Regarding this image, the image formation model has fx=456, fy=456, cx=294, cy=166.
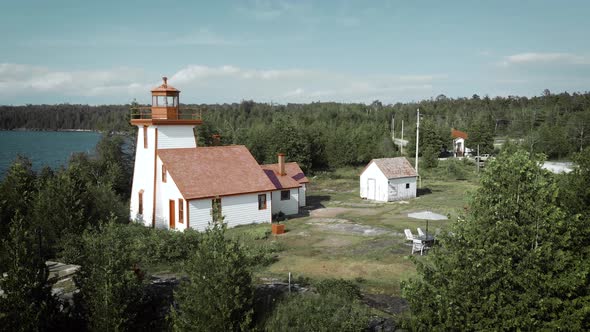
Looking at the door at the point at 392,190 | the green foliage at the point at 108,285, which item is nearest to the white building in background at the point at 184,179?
the door at the point at 392,190

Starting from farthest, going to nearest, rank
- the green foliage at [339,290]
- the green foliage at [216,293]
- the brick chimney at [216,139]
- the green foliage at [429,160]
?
the green foliage at [429,160]
the brick chimney at [216,139]
the green foliage at [339,290]
the green foliage at [216,293]

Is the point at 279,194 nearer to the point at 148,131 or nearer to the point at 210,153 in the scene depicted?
the point at 210,153

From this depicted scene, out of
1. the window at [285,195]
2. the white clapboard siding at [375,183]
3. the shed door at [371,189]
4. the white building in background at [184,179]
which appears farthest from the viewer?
the shed door at [371,189]

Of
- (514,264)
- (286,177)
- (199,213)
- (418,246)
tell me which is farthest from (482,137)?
(514,264)

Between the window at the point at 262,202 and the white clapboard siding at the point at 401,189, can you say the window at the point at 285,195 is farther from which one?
the white clapboard siding at the point at 401,189

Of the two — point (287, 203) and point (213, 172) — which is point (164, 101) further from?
point (287, 203)

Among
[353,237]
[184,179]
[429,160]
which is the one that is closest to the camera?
[353,237]

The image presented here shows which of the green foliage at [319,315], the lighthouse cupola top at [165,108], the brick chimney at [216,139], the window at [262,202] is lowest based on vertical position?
the green foliage at [319,315]

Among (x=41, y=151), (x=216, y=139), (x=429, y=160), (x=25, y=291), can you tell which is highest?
(x=216, y=139)

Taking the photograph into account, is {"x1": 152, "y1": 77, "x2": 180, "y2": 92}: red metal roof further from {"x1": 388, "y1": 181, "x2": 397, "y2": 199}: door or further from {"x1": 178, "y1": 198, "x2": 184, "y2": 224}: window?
{"x1": 388, "y1": 181, "x2": 397, "y2": 199}: door
